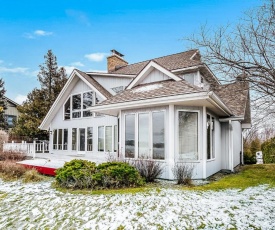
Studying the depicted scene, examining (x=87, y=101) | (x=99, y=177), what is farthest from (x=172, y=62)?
(x=99, y=177)

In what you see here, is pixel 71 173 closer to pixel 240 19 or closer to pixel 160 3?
pixel 240 19

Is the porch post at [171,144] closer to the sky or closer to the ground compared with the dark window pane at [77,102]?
closer to the ground

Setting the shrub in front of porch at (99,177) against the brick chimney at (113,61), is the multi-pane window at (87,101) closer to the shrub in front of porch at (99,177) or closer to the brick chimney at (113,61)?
the brick chimney at (113,61)

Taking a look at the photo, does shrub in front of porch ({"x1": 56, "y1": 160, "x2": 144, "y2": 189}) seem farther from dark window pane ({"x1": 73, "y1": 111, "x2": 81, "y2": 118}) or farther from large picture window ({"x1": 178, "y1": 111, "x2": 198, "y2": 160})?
dark window pane ({"x1": 73, "y1": 111, "x2": 81, "y2": 118})

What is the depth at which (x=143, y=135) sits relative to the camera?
933 cm

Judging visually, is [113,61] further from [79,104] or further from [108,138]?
[108,138]

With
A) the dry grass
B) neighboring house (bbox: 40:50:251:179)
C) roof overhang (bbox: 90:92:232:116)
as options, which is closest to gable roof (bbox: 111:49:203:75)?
neighboring house (bbox: 40:50:251:179)

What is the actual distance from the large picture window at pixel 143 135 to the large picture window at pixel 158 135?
0.35 meters

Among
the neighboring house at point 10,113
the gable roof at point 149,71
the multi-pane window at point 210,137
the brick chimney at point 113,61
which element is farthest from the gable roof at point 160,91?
the neighboring house at point 10,113

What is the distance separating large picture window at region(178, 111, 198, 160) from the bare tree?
300 centimetres

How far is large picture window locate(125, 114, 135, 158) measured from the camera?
31.7 feet

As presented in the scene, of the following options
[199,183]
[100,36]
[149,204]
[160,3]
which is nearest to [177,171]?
[199,183]

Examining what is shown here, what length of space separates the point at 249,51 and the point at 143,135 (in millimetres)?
5262

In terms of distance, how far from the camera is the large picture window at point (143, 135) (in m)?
9.21
